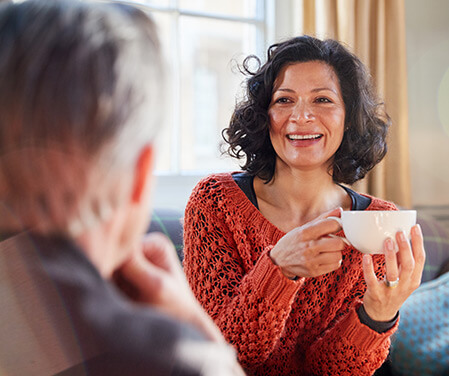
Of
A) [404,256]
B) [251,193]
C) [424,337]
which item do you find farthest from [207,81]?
[404,256]

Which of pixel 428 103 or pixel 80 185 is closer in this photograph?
pixel 80 185

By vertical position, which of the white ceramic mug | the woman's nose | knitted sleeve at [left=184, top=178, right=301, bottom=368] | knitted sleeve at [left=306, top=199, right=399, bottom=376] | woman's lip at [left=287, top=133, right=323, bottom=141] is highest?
the woman's nose

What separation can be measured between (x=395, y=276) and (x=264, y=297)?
21 cm

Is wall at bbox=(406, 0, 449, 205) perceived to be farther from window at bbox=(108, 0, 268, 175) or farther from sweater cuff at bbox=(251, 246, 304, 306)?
sweater cuff at bbox=(251, 246, 304, 306)

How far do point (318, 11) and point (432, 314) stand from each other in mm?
1232

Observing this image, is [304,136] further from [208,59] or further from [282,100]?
[208,59]

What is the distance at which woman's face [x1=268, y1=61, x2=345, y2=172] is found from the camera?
3.45ft

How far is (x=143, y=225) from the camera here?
25 cm

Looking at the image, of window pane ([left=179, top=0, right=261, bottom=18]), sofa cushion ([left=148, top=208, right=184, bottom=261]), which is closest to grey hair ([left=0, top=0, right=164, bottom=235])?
sofa cushion ([left=148, top=208, right=184, bottom=261])

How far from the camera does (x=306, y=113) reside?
1056 millimetres

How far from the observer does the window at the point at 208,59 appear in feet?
6.48

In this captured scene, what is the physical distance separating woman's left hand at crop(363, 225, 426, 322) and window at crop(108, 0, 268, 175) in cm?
108

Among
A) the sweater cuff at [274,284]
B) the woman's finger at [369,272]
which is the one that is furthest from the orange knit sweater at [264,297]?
the woman's finger at [369,272]

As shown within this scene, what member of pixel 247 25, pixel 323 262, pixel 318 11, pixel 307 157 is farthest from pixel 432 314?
pixel 247 25
